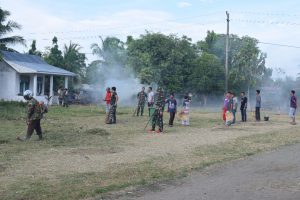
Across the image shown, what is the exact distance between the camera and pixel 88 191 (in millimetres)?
7410

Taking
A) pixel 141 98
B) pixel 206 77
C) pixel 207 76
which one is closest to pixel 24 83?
pixel 141 98

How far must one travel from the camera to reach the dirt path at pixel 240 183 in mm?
7500

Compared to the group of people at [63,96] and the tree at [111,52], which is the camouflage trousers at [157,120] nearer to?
the group of people at [63,96]

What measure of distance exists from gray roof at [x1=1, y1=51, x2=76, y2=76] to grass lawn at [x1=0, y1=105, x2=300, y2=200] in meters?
18.8

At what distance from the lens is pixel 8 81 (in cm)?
3747

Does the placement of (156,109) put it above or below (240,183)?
above

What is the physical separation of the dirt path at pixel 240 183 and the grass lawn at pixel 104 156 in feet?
1.61

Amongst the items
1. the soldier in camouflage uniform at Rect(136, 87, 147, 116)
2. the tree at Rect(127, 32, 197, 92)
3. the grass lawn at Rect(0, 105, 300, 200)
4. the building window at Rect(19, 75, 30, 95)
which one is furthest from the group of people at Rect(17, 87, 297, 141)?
Result: the tree at Rect(127, 32, 197, 92)

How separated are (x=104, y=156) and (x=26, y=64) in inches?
1162

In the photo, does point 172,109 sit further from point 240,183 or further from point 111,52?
point 111,52

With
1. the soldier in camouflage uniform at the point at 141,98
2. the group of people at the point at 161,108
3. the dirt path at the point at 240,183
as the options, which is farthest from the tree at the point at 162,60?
the dirt path at the point at 240,183

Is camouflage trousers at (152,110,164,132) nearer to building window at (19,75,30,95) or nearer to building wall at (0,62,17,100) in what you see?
building wall at (0,62,17,100)

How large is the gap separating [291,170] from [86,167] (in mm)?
4327

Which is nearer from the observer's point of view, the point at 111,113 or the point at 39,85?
the point at 111,113
